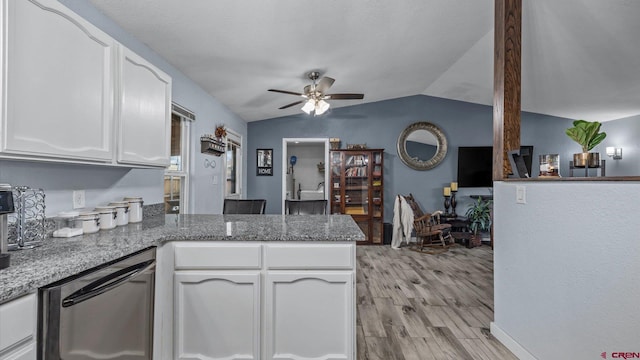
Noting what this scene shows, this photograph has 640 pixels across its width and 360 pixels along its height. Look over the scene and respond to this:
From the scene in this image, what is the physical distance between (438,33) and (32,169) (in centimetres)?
359

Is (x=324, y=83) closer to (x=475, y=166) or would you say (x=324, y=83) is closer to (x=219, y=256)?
(x=219, y=256)

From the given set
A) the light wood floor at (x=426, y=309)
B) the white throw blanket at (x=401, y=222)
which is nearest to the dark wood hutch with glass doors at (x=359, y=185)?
the white throw blanket at (x=401, y=222)

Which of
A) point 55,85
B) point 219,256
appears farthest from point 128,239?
point 55,85

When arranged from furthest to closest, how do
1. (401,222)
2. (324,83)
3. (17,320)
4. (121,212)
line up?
(401,222) → (324,83) → (121,212) → (17,320)

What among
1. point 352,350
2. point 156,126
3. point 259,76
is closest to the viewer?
point 352,350

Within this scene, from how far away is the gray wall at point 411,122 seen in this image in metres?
5.60

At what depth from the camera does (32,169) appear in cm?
151

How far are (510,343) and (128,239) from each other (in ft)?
8.12

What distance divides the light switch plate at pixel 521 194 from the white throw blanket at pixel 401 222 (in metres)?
Result: 2.94

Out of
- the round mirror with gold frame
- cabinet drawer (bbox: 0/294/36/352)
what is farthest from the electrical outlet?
the round mirror with gold frame

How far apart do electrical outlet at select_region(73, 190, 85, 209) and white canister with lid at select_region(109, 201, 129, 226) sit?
0.17m

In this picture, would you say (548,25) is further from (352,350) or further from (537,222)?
(352,350)

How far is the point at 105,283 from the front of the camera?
4.02 feet

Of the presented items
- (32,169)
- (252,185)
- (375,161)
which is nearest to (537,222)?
(32,169)
